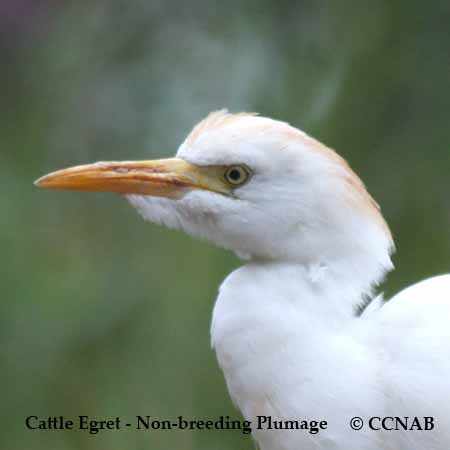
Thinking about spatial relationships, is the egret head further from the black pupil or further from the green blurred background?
the green blurred background

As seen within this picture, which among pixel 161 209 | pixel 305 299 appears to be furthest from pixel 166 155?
pixel 305 299

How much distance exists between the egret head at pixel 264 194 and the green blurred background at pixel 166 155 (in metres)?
1.28

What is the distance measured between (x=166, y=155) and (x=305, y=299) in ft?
5.84

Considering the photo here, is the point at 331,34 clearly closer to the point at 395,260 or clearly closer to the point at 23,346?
the point at 395,260

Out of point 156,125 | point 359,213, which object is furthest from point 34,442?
point 359,213

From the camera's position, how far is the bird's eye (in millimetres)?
1630

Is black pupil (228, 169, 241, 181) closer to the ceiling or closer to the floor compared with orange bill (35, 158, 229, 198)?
closer to the floor

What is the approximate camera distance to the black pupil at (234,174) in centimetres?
164

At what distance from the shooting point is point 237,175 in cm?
164
